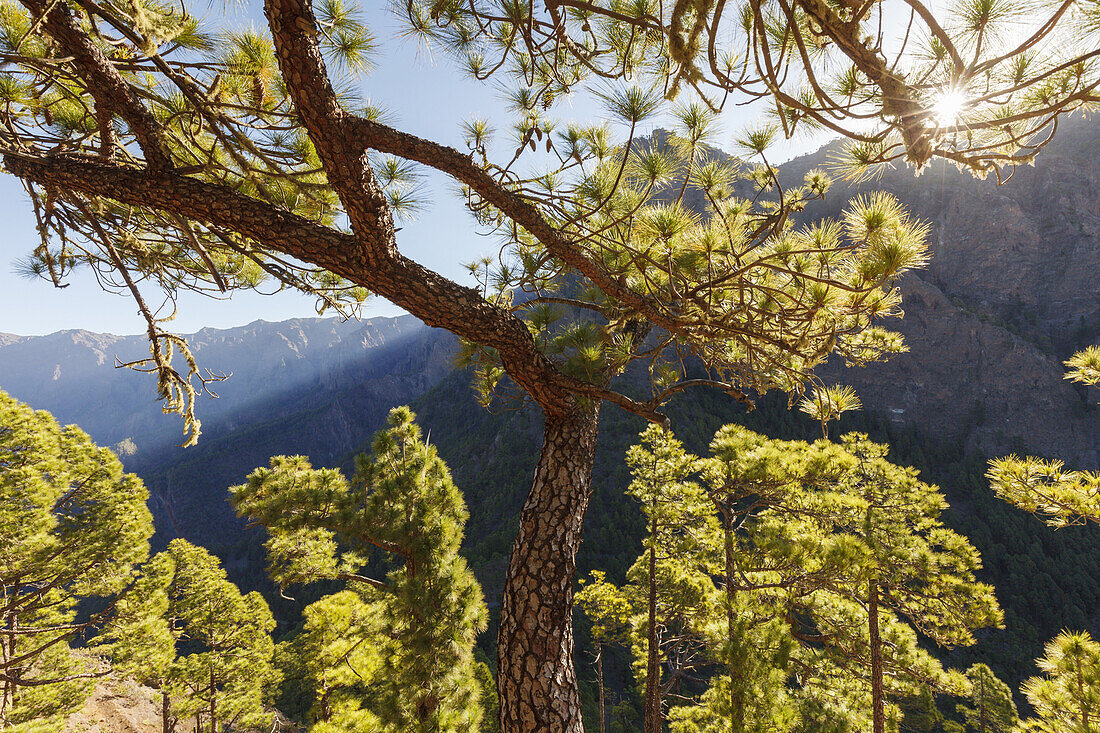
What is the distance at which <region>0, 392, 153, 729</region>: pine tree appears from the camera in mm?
5832

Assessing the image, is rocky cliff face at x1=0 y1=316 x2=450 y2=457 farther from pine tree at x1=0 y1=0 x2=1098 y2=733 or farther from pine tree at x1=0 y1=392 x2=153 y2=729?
pine tree at x1=0 y1=0 x2=1098 y2=733

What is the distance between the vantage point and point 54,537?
6492 millimetres

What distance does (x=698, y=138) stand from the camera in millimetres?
1874

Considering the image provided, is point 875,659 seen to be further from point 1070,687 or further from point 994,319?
point 994,319

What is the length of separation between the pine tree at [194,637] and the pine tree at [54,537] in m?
0.62

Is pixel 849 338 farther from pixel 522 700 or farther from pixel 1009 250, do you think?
pixel 1009 250

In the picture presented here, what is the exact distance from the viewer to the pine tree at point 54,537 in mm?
5832

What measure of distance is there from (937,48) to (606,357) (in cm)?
153

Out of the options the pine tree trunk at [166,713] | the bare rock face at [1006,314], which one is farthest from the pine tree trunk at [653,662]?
the bare rock face at [1006,314]

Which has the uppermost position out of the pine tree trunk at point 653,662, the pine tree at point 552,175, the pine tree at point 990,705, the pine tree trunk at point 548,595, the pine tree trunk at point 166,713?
the pine tree at point 552,175

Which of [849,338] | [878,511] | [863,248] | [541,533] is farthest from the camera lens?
[878,511]

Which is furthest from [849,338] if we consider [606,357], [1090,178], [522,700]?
[1090,178]

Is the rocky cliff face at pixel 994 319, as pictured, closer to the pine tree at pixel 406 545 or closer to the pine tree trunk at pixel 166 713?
the pine tree trunk at pixel 166 713

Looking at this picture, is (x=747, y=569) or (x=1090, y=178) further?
(x=1090, y=178)
